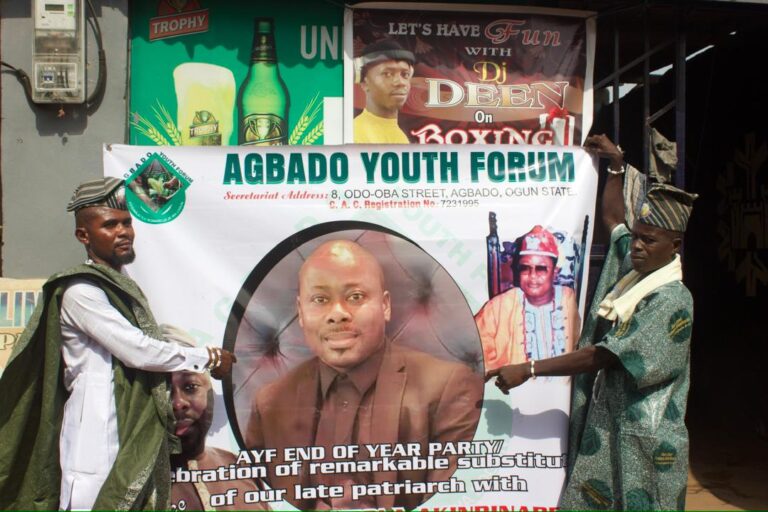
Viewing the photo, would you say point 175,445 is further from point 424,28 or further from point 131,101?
point 424,28

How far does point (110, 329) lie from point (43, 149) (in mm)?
1299

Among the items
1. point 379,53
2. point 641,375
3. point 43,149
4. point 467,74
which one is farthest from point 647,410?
point 43,149

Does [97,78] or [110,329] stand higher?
[97,78]

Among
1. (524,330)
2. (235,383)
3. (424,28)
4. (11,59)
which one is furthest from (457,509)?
(11,59)

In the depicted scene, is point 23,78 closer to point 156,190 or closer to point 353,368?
point 156,190

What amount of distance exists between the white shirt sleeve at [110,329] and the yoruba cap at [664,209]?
209 centimetres

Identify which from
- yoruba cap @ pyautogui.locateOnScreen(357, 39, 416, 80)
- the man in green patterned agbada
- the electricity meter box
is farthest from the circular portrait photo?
the electricity meter box

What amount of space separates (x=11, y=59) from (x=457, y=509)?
3074 millimetres

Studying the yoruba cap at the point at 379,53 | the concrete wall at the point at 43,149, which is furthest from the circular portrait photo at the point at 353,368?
the concrete wall at the point at 43,149

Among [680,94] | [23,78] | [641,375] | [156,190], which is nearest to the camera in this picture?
[641,375]

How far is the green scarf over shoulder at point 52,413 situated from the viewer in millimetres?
3262

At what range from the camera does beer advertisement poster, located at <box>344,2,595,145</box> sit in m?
4.25

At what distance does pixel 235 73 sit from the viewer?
13.8 feet

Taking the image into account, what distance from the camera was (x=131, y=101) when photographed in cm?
413
